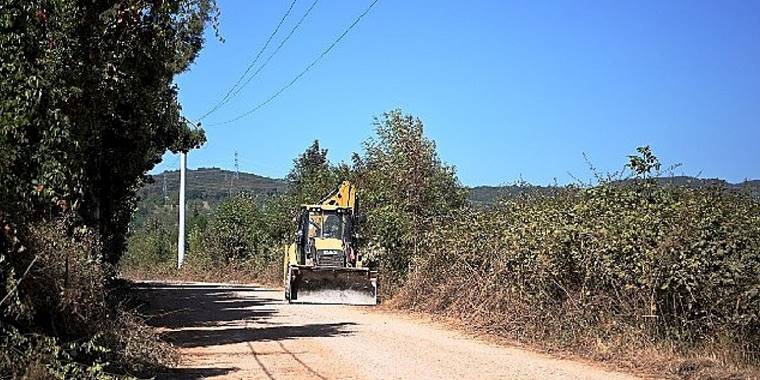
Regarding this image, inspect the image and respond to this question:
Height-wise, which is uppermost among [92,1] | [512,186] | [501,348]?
[92,1]

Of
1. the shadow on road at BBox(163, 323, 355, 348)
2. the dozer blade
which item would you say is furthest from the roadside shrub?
the dozer blade

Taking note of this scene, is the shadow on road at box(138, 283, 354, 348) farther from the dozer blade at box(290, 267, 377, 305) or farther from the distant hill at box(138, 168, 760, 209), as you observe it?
the distant hill at box(138, 168, 760, 209)

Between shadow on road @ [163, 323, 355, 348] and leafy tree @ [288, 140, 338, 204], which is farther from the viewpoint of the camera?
leafy tree @ [288, 140, 338, 204]

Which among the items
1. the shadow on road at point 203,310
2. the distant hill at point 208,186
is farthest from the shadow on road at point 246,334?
the distant hill at point 208,186

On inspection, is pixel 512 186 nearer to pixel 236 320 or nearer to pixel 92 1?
pixel 236 320

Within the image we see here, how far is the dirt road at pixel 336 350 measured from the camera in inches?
548

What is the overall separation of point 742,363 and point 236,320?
13.4 m

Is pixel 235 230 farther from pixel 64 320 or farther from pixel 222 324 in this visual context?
pixel 64 320

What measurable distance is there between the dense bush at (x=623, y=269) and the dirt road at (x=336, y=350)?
1.30 m

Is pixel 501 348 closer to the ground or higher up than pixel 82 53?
closer to the ground

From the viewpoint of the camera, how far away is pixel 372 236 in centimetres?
3111

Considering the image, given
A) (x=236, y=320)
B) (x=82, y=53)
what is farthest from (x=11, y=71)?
(x=236, y=320)

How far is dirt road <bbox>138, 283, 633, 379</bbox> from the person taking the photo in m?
13.9

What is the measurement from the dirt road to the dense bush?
1295 millimetres
